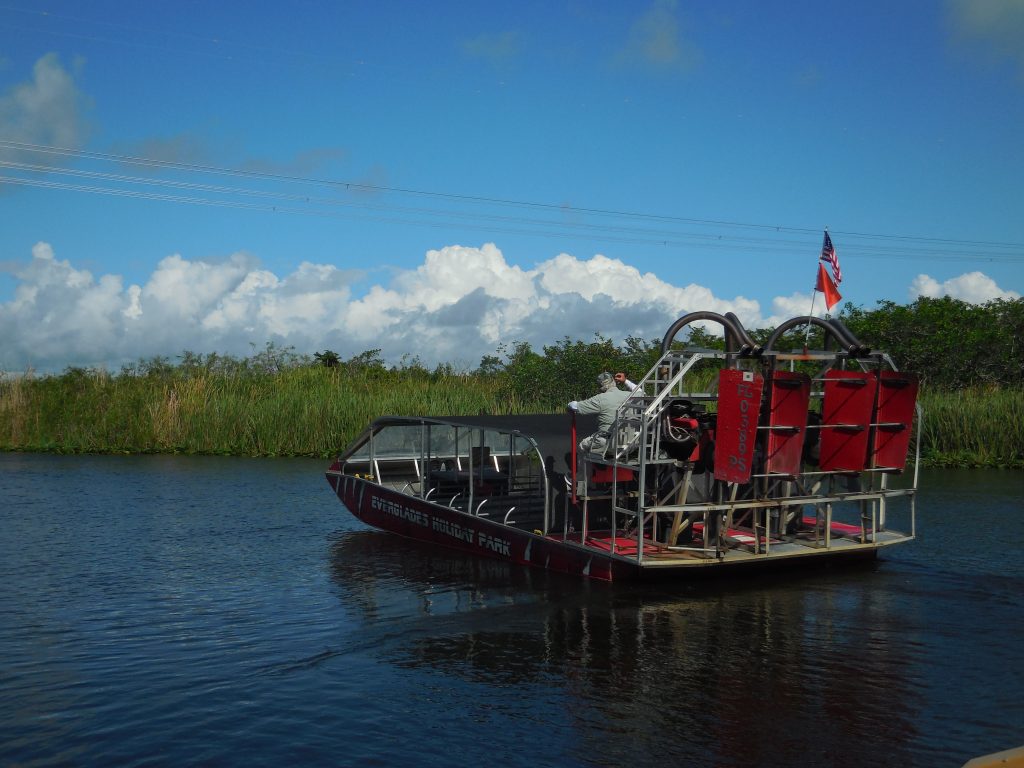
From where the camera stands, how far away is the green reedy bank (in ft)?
94.5

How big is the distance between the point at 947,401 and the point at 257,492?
20586mm

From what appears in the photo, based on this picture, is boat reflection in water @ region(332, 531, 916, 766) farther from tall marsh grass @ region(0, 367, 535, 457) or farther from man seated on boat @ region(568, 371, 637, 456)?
tall marsh grass @ region(0, 367, 535, 457)

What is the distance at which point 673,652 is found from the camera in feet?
31.8

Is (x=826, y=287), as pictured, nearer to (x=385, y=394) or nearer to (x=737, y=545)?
(x=737, y=545)

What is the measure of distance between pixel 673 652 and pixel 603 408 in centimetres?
400

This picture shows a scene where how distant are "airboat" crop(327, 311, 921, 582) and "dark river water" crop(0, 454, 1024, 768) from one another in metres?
0.50

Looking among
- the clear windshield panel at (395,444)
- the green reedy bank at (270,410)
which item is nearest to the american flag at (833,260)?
the clear windshield panel at (395,444)

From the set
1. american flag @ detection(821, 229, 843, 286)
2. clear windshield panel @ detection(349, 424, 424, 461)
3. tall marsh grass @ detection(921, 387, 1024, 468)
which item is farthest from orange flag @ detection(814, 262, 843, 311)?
tall marsh grass @ detection(921, 387, 1024, 468)

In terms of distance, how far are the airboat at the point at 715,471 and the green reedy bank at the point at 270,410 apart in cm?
1566

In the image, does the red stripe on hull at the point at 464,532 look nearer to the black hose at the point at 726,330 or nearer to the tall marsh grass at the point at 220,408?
the black hose at the point at 726,330

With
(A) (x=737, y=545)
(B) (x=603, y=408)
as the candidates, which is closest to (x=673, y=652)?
(A) (x=737, y=545)

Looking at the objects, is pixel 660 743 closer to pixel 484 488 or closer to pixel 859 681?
pixel 859 681

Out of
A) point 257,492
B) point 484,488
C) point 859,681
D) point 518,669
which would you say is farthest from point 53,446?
point 859,681

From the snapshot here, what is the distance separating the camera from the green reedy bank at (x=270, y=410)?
94.5ft
